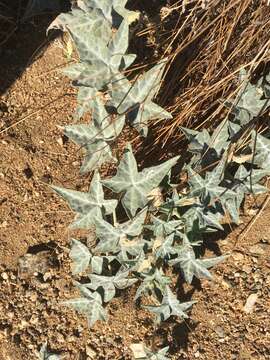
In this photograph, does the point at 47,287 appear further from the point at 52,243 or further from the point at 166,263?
the point at 166,263

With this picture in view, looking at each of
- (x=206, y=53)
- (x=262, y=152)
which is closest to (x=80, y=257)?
(x=262, y=152)

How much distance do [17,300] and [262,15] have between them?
0.95 metres

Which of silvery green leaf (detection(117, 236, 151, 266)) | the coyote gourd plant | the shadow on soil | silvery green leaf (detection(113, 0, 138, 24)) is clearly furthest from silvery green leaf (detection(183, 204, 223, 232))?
the shadow on soil

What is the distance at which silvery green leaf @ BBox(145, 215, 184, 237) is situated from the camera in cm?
162

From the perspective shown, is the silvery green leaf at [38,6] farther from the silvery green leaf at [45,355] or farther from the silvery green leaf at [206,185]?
the silvery green leaf at [45,355]

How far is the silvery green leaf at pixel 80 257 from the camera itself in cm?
168

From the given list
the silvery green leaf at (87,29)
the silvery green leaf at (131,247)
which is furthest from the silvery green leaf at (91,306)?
the silvery green leaf at (87,29)

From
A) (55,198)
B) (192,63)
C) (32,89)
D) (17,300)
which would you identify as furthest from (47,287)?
(192,63)

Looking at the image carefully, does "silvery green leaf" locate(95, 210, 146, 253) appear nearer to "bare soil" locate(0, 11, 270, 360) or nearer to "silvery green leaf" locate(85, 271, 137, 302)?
"silvery green leaf" locate(85, 271, 137, 302)

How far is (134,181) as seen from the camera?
157cm

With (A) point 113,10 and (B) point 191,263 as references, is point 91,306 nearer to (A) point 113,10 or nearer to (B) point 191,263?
(B) point 191,263

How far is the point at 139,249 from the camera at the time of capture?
1.63m

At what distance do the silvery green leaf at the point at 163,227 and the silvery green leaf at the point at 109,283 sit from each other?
0.12 meters

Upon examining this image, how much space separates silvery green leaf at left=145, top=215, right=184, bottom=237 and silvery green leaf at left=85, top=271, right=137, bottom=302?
119mm
